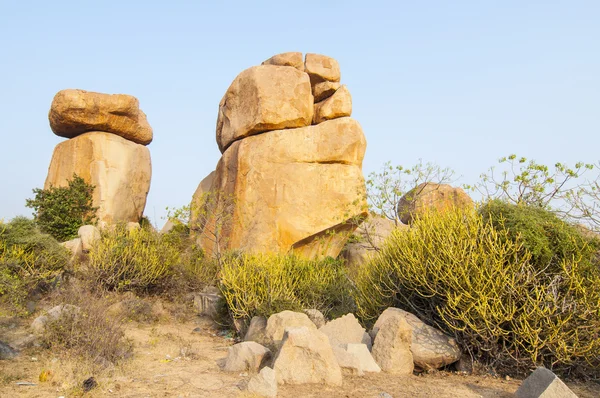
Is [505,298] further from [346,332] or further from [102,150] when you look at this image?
[102,150]

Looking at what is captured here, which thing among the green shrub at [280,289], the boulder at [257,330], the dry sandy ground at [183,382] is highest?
the green shrub at [280,289]

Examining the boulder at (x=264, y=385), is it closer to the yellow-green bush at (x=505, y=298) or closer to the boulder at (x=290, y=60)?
the yellow-green bush at (x=505, y=298)

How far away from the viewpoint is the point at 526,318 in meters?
6.13

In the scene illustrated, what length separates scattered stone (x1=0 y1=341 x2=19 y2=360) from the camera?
658 cm

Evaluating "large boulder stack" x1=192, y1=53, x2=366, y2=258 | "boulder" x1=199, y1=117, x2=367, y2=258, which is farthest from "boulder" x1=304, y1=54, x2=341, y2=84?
"boulder" x1=199, y1=117, x2=367, y2=258

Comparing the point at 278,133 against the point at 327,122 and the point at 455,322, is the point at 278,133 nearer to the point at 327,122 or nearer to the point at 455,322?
the point at 327,122

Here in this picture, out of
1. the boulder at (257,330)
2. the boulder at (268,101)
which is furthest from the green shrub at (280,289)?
the boulder at (268,101)

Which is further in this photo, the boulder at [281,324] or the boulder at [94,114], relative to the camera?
the boulder at [94,114]

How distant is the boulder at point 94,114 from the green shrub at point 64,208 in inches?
80.0

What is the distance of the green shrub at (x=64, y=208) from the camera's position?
1625cm

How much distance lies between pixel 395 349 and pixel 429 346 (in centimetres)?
51

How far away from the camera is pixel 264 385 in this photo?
5.23 m

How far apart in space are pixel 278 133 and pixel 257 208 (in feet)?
7.98

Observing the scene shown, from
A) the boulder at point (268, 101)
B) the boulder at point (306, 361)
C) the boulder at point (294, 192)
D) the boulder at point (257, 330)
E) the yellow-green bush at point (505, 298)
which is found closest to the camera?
the boulder at point (306, 361)
